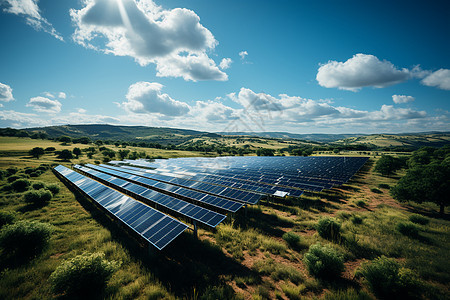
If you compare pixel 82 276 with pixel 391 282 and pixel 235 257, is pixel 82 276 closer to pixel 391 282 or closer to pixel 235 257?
pixel 235 257

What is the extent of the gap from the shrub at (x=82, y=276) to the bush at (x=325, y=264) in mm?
10466

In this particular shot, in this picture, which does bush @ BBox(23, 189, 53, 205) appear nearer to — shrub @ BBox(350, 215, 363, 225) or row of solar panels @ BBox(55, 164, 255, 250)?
row of solar panels @ BBox(55, 164, 255, 250)

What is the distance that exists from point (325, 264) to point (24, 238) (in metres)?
17.6

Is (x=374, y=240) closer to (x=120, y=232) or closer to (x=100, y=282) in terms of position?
(x=100, y=282)

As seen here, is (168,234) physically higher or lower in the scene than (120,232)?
higher

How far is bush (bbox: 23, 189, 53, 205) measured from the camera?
16531mm

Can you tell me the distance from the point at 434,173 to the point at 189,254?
30229 mm

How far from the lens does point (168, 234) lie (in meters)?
8.87

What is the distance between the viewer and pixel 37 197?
16.8 metres

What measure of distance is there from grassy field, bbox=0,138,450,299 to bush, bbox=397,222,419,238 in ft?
1.14

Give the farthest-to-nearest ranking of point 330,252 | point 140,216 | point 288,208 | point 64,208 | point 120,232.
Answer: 1. point 288,208
2. point 64,208
3. point 120,232
4. point 140,216
5. point 330,252

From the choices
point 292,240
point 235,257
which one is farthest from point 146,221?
point 292,240

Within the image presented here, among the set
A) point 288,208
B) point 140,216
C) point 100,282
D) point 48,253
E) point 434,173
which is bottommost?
point 288,208

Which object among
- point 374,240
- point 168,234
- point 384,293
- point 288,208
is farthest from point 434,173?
point 168,234
